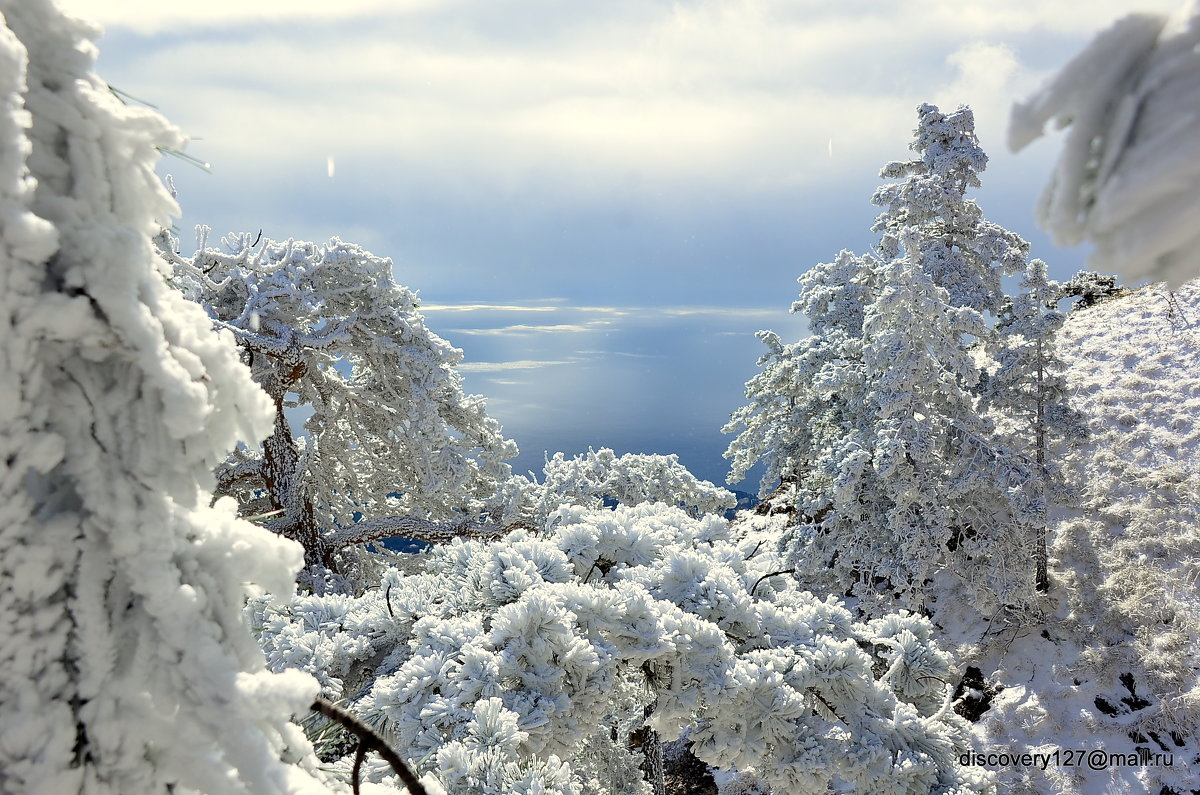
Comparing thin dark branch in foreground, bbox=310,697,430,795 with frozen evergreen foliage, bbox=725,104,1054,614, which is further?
frozen evergreen foliage, bbox=725,104,1054,614

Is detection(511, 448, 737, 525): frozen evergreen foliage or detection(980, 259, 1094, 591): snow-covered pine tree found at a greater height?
detection(980, 259, 1094, 591): snow-covered pine tree

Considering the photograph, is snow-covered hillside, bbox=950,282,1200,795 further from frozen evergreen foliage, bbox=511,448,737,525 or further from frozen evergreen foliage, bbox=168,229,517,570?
frozen evergreen foliage, bbox=168,229,517,570

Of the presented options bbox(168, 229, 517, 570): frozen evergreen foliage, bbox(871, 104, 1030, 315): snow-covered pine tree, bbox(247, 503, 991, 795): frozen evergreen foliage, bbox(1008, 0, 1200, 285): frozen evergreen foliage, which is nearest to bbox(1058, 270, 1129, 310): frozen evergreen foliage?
bbox(871, 104, 1030, 315): snow-covered pine tree

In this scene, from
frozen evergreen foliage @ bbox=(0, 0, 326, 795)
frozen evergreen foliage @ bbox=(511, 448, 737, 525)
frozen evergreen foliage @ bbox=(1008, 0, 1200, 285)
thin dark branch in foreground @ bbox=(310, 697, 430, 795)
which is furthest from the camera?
frozen evergreen foliage @ bbox=(511, 448, 737, 525)

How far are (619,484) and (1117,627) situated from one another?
349 inches

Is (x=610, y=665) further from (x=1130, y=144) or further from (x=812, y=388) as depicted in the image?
(x=812, y=388)

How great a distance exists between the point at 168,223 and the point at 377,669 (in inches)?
157

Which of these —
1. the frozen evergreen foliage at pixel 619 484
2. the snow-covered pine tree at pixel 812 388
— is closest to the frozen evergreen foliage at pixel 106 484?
the frozen evergreen foliage at pixel 619 484

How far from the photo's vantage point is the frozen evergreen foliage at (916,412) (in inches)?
385

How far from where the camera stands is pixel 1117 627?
35.2 ft

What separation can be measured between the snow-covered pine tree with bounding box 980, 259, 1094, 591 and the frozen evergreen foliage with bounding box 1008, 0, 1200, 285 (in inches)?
438

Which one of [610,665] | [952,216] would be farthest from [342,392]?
[952,216]

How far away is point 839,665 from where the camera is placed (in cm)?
456

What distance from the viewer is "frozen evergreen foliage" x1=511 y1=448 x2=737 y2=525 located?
10445 mm
